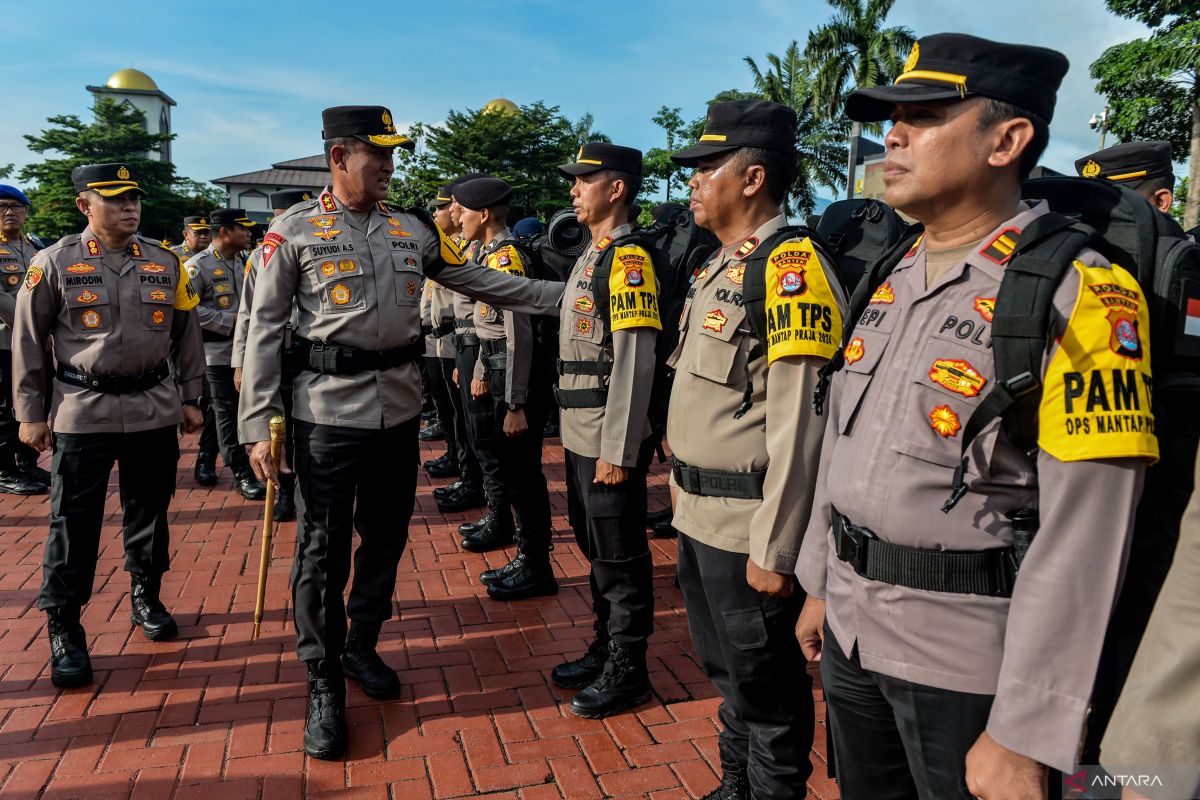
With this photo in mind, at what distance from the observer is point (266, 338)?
9.97ft

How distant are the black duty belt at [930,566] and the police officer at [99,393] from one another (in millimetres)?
3428

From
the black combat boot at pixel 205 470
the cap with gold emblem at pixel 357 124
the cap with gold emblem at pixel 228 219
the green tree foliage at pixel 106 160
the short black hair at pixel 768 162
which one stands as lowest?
the black combat boot at pixel 205 470

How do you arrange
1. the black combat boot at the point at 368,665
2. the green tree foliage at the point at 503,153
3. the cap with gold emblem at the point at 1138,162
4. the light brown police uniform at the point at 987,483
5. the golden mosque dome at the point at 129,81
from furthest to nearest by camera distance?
the golden mosque dome at the point at 129,81 < the green tree foliage at the point at 503,153 < the cap with gold emblem at the point at 1138,162 < the black combat boot at the point at 368,665 < the light brown police uniform at the point at 987,483

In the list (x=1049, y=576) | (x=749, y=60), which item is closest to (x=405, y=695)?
(x=1049, y=576)

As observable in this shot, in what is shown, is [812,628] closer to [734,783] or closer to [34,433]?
[734,783]

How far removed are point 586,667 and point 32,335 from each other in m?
2.97

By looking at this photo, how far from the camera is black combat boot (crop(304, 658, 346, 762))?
2.90 meters

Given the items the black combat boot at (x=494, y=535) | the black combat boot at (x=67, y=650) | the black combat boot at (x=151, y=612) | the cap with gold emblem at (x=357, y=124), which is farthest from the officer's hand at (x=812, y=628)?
the black combat boot at (x=494, y=535)

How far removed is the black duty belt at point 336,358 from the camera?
3.07m

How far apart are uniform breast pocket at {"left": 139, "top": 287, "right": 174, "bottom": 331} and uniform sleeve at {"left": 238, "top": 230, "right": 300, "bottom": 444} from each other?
1.16 metres

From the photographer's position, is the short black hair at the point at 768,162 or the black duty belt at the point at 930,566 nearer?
the black duty belt at the point at 930,566

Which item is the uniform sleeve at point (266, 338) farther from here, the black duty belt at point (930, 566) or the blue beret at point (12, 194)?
the blue beret at point (12, 194)

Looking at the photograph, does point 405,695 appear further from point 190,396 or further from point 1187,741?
point 1187,741

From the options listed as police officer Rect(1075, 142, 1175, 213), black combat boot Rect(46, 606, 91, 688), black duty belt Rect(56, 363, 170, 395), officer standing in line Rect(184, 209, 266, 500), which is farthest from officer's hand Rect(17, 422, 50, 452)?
police officer Rect(1075, 142, 1175, 213)
